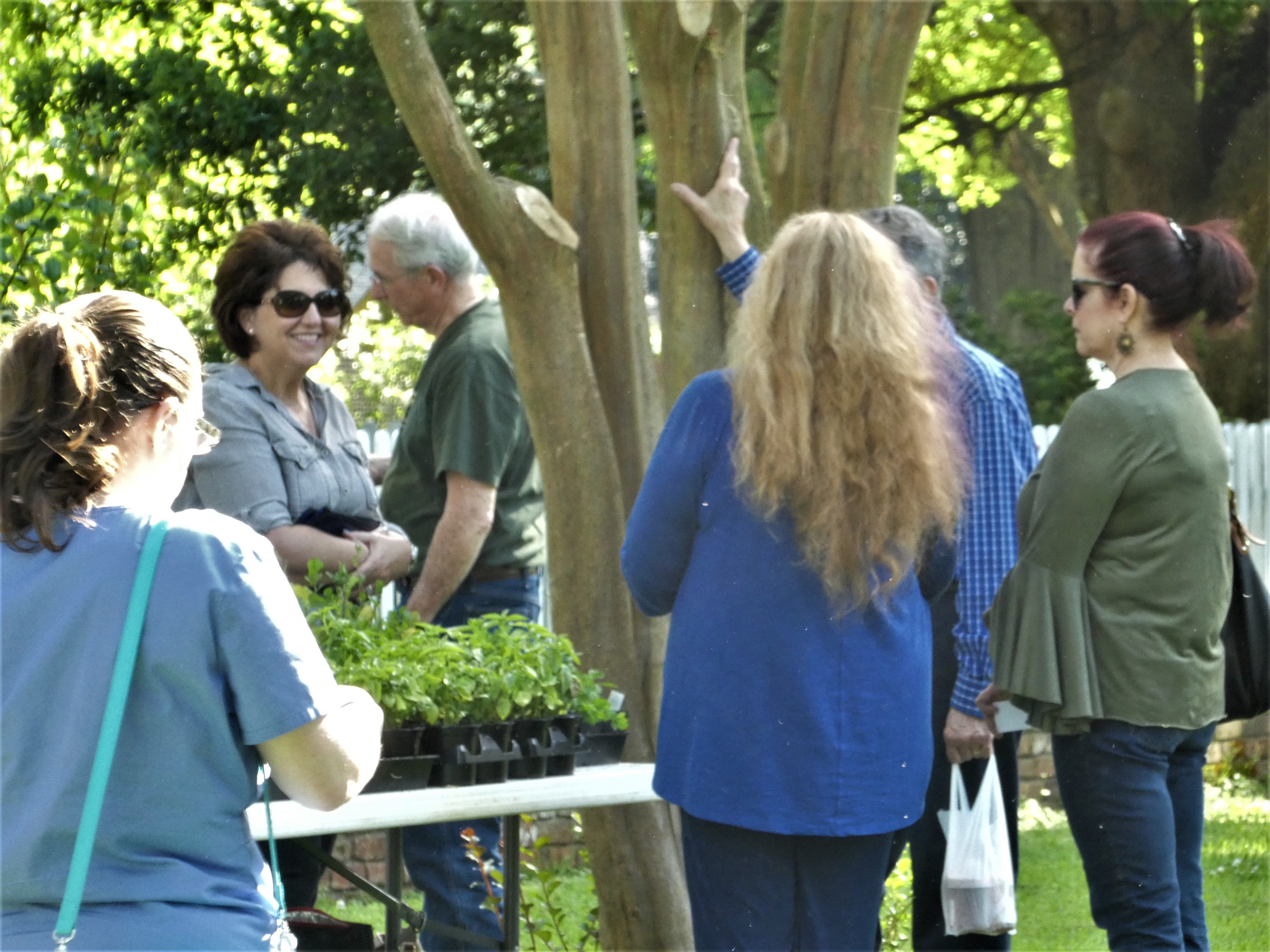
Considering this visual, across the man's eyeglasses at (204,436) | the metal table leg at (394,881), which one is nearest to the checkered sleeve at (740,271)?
the metal table leg at (394,881)

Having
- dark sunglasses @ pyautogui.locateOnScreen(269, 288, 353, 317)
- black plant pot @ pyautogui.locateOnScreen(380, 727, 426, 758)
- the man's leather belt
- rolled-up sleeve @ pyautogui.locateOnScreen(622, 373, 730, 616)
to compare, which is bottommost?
black plant pot @ pyautogui.locateOnScreen(380, 727, 426, 758)

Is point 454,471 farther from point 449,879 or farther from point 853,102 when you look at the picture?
point 853,102

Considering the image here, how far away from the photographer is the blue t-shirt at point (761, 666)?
97.1 inches

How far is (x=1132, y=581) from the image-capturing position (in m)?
2.84

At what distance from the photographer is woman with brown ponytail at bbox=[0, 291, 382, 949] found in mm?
1631

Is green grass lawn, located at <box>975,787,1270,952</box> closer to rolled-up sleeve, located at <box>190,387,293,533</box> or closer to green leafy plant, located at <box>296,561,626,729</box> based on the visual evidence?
green leafy plant, located at <box>296,561,626,729</box>

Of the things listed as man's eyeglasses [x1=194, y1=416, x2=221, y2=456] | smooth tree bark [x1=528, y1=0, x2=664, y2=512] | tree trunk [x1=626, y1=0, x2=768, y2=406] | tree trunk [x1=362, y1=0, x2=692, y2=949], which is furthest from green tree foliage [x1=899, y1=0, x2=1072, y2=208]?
man's eyeglasses [x1=194, y1=416, x2=221, y2=456]

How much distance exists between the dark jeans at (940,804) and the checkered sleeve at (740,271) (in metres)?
0.94

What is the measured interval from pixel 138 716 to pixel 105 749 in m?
0.06

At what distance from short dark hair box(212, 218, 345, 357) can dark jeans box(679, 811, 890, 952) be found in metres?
1.62

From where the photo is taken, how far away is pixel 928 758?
2.61 m

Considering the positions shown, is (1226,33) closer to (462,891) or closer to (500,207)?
A: (500,207)

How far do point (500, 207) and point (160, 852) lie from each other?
222cm

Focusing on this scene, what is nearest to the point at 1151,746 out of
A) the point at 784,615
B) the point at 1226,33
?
the point at 784,615
